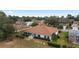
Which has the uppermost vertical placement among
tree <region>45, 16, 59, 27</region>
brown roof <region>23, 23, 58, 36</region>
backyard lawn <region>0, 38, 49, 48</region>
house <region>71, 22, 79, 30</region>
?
tree <region>45, 16, 59, 27</region>

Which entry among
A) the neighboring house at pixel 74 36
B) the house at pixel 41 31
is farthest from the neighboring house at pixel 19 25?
the neighboring house at pixel 74 36

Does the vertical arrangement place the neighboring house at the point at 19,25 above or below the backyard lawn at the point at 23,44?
above

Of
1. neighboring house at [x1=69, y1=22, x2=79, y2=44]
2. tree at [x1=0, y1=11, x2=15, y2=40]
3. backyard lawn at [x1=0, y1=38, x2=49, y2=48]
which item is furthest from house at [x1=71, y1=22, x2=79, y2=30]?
tree at [x1=0, y1=11, x2=15, y2=40]

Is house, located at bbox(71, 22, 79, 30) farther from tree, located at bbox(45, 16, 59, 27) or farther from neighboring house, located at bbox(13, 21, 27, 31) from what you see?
neighboring house, located at bbox(13, 21, 27, 31)

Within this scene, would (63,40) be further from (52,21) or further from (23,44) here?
→ (23,44)

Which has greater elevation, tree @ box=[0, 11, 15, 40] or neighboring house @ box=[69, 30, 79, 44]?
tree @ box=[0, 11, 15, 40]

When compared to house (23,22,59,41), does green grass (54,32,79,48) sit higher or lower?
lower

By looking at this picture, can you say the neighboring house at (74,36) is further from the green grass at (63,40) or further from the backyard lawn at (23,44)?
the backyard lawn at (23,44)

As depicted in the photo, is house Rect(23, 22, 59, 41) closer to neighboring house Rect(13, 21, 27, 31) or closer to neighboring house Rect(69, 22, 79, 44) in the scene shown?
neighboring house Rect(13, 21, 27, 31)

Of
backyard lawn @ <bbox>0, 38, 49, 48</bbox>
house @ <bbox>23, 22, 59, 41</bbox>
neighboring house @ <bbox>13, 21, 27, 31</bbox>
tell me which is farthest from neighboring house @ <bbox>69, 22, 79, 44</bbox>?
neighboring house @ <bbox>13, 21, 27, 31</bbox>
